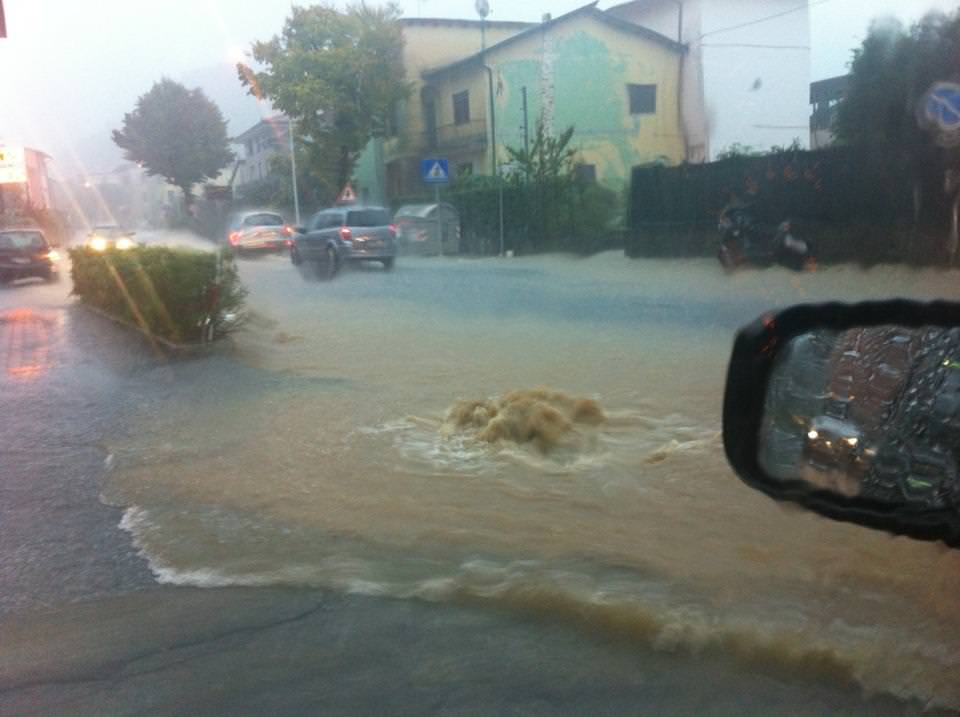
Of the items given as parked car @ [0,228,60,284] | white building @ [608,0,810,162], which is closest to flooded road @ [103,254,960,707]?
white building @ [608,0,810,162]

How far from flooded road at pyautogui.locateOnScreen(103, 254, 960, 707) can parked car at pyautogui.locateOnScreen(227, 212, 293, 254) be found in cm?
1923

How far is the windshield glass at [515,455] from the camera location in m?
3.53

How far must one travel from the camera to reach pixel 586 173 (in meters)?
28.8

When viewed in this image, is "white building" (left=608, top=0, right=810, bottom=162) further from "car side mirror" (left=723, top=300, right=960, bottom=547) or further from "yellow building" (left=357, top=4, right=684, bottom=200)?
"car side mirror" (left=723, top=300, right=960, bottom=547)

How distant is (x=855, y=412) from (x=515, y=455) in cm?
475

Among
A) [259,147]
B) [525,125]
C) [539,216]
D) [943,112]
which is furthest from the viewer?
[259,147]

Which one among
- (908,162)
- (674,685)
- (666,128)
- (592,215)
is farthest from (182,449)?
(666,128)

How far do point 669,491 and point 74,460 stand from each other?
4.23 m

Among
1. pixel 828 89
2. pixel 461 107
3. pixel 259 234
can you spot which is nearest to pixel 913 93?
pixel 828 89

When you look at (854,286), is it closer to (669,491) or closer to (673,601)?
(669,491)

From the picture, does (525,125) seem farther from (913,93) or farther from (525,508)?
(525,508)

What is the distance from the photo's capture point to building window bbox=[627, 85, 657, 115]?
2970 centimetres

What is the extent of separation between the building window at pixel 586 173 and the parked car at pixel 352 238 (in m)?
5.89

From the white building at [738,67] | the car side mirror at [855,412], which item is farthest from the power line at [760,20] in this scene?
the car side mirror at [855,412]
